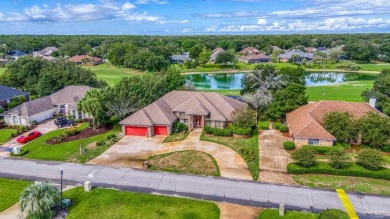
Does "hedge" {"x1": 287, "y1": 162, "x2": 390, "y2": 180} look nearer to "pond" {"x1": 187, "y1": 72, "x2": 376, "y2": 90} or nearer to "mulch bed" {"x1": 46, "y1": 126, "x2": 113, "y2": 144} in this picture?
"mulch bed" {"x1": 46, "y1": 126, "x2": 113, "y2": 144}

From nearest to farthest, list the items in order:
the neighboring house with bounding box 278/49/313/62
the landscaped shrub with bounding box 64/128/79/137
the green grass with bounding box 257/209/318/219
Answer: the green grass with bounding box 257/209/318/219 < the landscaped shrub with bounding box 64/128/79/137 < the neighboring house with bounding box 278/49/313/62

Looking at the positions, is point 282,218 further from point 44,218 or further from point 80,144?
point 80,144

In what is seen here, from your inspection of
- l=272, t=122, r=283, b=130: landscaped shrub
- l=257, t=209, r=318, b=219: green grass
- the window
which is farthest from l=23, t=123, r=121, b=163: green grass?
the window

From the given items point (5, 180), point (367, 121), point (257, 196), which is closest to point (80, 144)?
point (5, 180)

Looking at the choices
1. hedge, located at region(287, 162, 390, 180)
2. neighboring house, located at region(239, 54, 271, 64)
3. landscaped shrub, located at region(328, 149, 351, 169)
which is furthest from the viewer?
neighboring house, located at region(239, 54, 271, 64)

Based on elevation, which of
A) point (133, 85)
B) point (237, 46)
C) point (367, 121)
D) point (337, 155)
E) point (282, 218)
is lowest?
point (282, 218)

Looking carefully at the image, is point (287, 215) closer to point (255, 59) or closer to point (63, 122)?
point (63, 122)

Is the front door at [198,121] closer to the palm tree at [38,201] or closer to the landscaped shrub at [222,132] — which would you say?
the landscaped shrub at [222,132]
